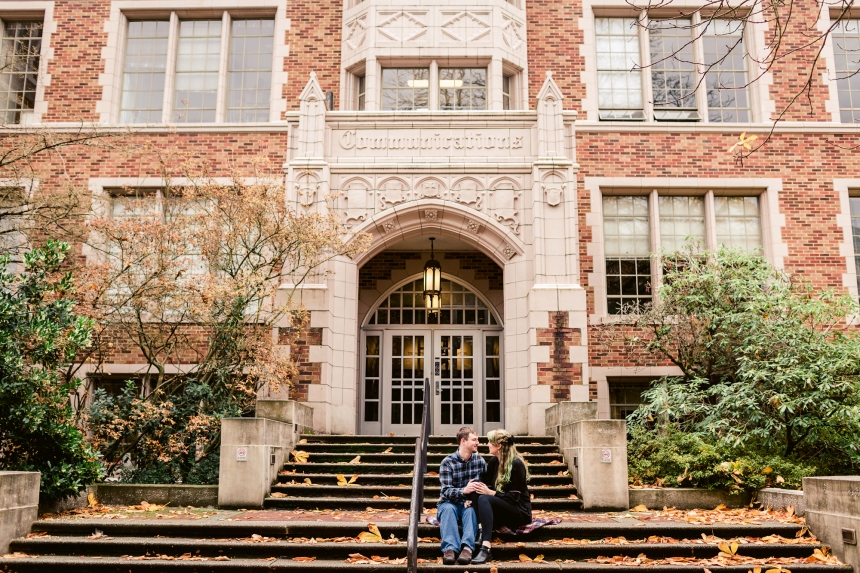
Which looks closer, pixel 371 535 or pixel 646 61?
pixel 371 535

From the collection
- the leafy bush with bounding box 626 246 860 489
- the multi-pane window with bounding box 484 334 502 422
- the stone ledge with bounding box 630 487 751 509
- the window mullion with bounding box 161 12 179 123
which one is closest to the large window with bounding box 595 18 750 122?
the leafy bush with bounding box 626 246 860 489

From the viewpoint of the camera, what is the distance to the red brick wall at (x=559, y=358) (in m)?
11.5

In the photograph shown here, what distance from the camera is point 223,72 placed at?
15.1m

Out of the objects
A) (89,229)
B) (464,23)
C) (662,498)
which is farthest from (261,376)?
(464,23)

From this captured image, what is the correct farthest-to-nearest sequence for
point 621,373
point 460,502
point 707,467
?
point 621,373
point 707,467
point 460,502

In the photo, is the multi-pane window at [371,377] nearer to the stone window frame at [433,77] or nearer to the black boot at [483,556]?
the stone window frame at [433,77]

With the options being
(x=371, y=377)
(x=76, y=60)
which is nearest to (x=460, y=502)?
(x=371, y=377)

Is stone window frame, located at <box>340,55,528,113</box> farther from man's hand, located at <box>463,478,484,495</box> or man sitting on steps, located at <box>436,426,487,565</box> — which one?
man's hand, located at <box>463,478,484,495</box>

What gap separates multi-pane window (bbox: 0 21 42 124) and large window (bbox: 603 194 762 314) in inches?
484

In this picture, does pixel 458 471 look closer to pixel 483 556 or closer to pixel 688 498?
pixel 483 556

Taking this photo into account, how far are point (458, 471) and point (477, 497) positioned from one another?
33cm

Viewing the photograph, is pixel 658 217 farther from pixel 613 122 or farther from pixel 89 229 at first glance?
pixel 89 229

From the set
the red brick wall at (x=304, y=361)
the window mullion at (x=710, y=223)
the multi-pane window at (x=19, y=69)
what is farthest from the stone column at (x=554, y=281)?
the multi-pane window at (x=19, y=69)

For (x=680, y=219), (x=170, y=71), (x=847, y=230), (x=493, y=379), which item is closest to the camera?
(x=847, y=230)
